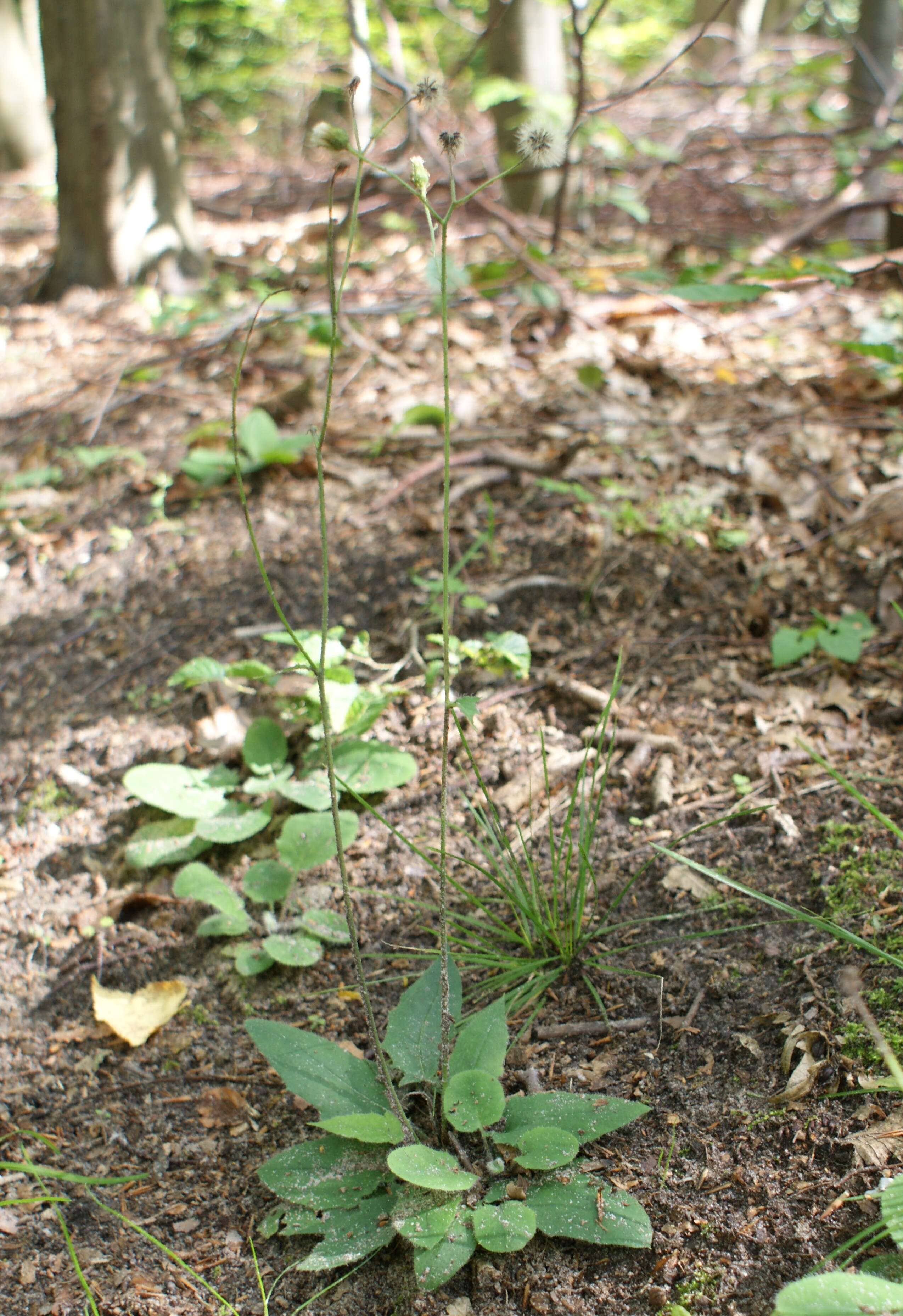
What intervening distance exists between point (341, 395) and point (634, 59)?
1005cm

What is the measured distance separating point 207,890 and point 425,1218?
2.57 feet

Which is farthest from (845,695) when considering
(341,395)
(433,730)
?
(341,395)

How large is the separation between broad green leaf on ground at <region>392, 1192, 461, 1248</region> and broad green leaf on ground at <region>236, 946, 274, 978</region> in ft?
1.82

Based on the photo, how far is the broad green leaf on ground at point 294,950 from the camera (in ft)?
5.24

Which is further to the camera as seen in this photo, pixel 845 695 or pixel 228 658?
pixel 228 658

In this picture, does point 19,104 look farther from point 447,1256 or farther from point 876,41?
point 447,1256

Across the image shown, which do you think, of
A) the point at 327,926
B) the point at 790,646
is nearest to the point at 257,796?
the point at 327,926

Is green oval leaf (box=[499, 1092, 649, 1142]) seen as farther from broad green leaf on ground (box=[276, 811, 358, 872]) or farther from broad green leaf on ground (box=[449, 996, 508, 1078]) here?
broad green leaf on ground (box=[276, 811, 358, 872])

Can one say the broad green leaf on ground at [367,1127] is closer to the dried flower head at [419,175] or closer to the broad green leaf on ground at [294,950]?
the broad green leaf on ground at [294,950]

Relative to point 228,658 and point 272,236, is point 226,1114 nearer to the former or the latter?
point 228,658

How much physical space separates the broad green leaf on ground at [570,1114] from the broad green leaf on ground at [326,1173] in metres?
0.20

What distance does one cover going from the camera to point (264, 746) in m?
1.99

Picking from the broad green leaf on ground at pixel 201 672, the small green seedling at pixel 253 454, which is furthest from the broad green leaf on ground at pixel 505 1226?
the small green seedling at pixel 253 454

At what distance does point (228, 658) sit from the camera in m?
2.38
